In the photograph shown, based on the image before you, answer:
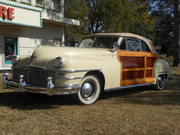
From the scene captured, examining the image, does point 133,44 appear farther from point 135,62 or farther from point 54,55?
point 54,55

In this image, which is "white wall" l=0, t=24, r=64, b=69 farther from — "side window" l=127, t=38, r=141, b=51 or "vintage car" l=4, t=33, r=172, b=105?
"side window" l=127, t=38, r=141, b=51

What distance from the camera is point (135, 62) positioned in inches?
307

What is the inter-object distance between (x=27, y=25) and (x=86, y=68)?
9.07 m

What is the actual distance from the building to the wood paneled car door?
24.4ft

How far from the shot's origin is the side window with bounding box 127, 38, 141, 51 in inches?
305

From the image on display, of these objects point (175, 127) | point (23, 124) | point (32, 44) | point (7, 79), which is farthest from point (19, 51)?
point (175, 127)

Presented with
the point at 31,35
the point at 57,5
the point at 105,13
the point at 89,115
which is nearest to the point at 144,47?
the point at 89,115

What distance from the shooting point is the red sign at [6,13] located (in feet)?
41.7

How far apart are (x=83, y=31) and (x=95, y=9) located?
99.7 inches

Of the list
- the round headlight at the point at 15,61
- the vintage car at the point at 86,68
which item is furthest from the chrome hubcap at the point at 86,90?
the round headlight at the point at 15,61

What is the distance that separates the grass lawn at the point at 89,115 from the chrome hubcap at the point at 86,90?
0.31 meters

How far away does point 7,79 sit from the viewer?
6.60 m

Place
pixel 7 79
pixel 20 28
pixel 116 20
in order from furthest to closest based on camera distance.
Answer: pixel 116 20 → pixel 20 28 → pixel 7 79

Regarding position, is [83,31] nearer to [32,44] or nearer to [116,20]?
[116,20]
